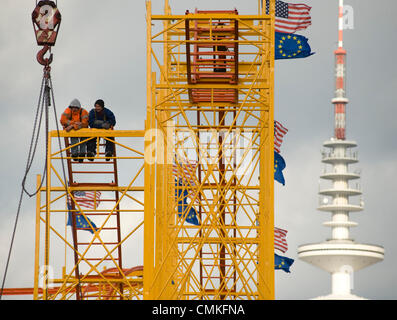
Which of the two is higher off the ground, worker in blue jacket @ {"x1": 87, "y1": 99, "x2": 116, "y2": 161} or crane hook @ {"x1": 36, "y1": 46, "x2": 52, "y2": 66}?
crane hook @ {"x1": 36, "y1": 46, "x2": 52, "y2": 66}

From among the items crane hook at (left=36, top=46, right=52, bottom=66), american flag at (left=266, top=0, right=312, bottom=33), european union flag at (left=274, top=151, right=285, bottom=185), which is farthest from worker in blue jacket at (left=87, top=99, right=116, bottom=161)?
european union flag at (left=274, top=151, right=285, bottom=185)

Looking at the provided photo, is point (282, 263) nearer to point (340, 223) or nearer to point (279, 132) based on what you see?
point (279, 132)

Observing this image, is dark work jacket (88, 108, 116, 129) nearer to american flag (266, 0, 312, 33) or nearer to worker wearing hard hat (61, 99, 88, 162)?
worker wearing hard hat (61, 99, 88, 162)

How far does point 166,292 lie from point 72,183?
6.51m

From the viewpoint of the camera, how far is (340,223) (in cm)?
17550

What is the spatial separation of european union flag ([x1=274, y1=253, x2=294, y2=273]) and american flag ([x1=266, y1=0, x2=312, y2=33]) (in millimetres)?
18295

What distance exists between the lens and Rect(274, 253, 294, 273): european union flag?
60781 mm

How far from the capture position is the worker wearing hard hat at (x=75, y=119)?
109ft

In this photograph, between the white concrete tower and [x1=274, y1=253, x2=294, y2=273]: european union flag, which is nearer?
[x1=274, y1=253, x2=294, y2=273]: european union flag

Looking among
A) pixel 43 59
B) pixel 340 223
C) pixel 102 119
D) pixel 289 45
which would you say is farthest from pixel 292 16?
pixel 340 223

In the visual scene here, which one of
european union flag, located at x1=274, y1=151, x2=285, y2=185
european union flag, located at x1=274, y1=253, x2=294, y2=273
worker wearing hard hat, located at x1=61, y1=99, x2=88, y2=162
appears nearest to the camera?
worker wearing hard hat, located at x1=61, y1=99, x2=88, y2=162
